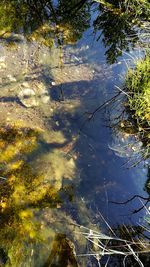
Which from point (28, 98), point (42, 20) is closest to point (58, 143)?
point (28, 98)

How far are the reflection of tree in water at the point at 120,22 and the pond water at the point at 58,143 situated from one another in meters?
0.07

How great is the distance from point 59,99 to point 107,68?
60.3 inches

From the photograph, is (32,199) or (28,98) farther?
(28,98)

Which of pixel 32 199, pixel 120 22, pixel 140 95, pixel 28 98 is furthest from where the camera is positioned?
pixel 28 98

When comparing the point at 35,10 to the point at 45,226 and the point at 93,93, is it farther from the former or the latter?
the point at 45,226

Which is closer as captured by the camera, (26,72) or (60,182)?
(60,182)

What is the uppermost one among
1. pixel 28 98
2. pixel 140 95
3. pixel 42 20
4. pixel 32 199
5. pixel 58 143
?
pixel 42 20

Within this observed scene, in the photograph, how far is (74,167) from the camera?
6.24 metres

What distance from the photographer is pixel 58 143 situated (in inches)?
253

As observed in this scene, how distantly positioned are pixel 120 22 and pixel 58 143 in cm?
237

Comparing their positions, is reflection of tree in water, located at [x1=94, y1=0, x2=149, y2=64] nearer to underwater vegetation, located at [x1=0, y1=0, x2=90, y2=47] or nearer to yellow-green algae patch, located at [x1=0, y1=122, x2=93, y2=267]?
underwater vegetation, located at [x1=0, y1=0, x2=90, y2=47]

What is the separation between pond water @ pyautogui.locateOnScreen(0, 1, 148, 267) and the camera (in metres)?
5.10

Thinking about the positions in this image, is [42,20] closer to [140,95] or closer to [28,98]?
[28,98]

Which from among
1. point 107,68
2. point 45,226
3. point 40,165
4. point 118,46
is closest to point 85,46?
point 107,68
